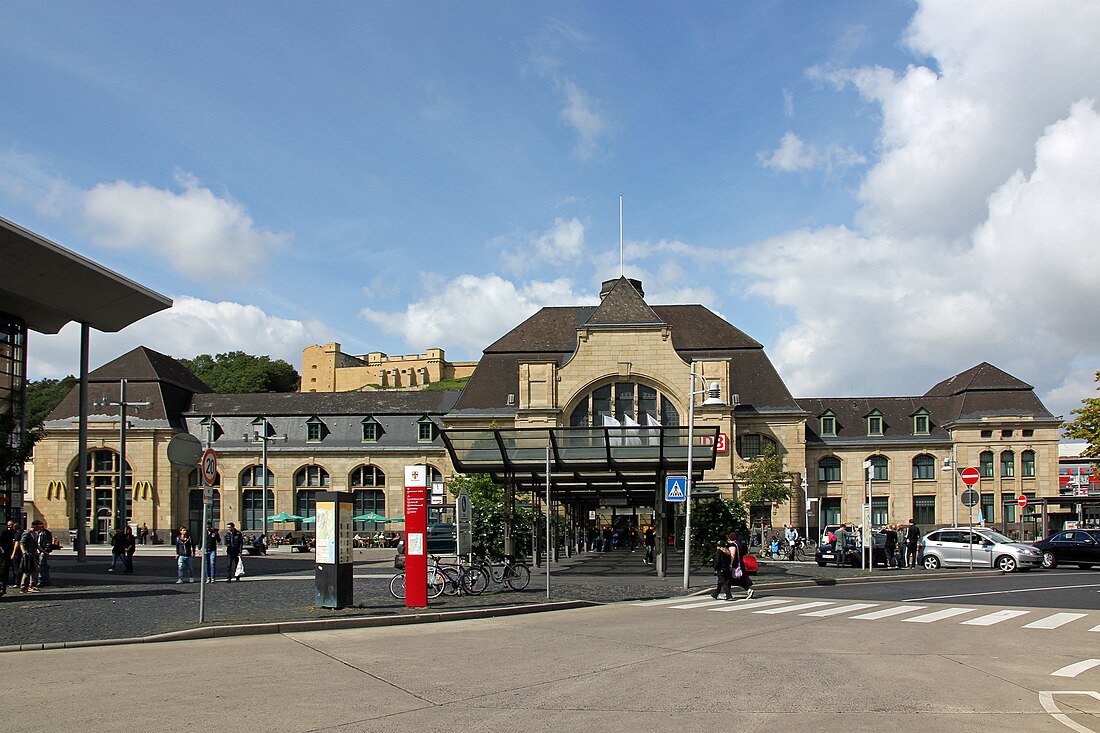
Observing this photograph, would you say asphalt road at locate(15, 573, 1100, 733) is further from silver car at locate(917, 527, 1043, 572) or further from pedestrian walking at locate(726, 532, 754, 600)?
silver car at locate(917, 527, 1043, 572)

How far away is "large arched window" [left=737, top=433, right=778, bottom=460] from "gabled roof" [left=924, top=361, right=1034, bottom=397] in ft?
54.4

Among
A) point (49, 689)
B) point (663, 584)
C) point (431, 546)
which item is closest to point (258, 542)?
point (431, 546)

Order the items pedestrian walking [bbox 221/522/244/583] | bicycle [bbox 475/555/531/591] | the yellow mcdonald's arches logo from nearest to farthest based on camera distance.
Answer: bicycle [bbox 475/555/531/591] < pedestrian walking [bbox 221/522/244/583] < the yellow mcdonald's arches logo

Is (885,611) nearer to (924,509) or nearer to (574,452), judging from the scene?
(574,452)

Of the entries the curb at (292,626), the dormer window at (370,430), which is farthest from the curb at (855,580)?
the dormer window at (370,430)

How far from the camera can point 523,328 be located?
76250 millimetres

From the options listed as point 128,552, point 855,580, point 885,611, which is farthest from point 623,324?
point 885,611

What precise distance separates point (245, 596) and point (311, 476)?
5234cm

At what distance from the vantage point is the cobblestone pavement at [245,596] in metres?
16.7

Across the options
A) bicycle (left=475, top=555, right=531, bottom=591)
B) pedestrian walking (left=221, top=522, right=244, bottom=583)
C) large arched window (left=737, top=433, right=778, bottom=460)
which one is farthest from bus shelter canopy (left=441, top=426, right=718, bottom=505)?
large arched window (left=737, top=433, right=778, bottom=460)

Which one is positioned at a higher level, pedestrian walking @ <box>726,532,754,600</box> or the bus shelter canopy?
the bus shelter canopy

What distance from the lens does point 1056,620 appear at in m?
18.3

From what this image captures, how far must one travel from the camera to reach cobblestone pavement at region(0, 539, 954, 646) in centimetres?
1669

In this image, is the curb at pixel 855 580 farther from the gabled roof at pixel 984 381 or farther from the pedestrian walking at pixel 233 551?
the gabled roof at pixel 984 381
